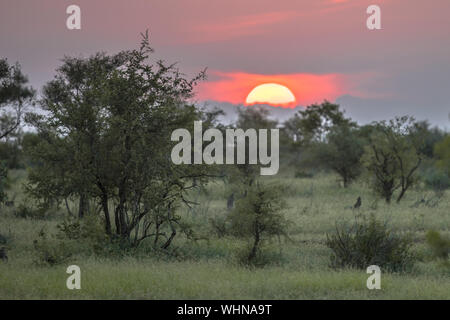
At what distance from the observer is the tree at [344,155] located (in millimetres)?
36656

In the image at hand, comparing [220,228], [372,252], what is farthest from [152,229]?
[372,252]

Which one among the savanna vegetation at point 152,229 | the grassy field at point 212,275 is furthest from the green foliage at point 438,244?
the savanna vegetation at point 152,229

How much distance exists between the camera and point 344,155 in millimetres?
37312

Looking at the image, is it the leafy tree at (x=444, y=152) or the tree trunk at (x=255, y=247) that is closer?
the leafy tree at (x=444, y=152)

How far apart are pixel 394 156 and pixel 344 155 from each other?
8.25 meters

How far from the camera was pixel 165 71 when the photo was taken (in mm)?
14570

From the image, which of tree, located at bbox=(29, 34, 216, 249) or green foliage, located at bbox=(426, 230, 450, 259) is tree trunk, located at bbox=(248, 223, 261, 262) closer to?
tree, located at bbox=(29, 34, 216, 249)

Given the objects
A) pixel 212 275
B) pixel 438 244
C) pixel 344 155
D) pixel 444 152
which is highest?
pixel 344 155

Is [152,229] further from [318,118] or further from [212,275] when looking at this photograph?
[318,118]

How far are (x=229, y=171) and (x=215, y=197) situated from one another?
4315mm

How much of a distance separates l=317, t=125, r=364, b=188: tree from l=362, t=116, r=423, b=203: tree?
6.07m

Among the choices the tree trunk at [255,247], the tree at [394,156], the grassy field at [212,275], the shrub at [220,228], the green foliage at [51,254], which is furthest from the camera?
the tree at [394,156]

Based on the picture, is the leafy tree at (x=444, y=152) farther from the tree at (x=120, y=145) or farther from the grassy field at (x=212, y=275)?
the tree at (x=120, y=145)

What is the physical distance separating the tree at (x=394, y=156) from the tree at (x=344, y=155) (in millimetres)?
6066
